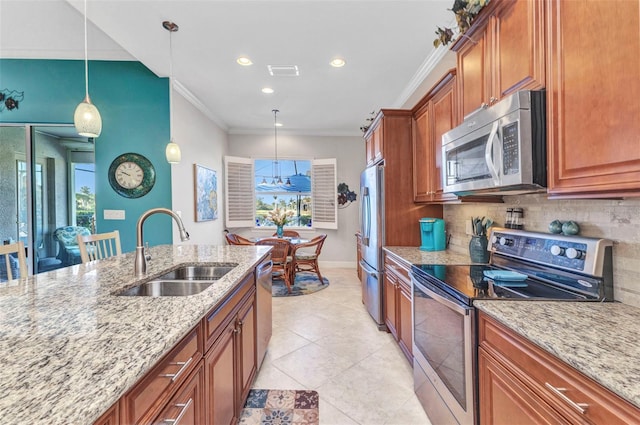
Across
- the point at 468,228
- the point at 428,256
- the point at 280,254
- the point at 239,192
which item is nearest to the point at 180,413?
the point at 428,256

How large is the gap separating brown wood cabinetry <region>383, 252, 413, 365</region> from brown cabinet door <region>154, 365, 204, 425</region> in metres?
1.57

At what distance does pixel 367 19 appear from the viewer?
7.77ft

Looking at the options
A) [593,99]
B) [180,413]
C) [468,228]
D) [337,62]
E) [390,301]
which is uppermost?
[337,62]

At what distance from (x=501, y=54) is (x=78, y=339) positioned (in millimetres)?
2130

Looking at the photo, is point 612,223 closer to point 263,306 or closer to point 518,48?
point 518,48

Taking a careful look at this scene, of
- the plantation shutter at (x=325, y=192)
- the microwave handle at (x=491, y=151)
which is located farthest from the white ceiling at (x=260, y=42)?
the plantation shutter at (x=325, y=192)

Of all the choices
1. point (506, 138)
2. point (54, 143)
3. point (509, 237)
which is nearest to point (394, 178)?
point (509, 237)

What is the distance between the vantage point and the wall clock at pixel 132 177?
3.58 metres

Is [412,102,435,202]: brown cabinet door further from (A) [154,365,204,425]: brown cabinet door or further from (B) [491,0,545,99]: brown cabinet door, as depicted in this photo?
(A) [154,365,204,425]: brown cabinet door

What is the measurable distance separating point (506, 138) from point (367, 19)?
1.69 meters

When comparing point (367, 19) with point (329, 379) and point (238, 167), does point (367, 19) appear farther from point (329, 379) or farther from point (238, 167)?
point (238, 167)

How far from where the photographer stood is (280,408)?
186 cm

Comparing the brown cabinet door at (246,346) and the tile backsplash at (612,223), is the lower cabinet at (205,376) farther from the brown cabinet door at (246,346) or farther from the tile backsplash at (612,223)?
the tile backsplash at (612,223)

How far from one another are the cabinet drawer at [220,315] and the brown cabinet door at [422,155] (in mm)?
1799
